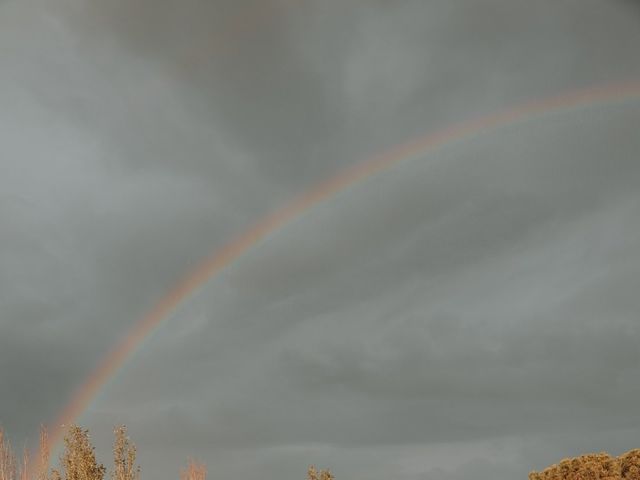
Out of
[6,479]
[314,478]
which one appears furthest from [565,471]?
[6,479]

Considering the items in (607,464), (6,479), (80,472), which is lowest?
(607,464)

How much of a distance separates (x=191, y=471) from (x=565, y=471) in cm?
3260

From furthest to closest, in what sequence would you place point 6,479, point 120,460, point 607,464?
point 6,479 < point 120,460 < point 607,464

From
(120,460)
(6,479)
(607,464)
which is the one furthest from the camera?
(6,479)

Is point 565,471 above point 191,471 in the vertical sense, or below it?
below

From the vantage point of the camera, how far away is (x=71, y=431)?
167ft

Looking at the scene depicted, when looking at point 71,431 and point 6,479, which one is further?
point 6,479

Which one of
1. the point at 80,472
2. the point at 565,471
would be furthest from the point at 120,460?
the point at 565,471

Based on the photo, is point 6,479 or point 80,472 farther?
point 6,479

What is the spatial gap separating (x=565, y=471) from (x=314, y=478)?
55.7ft

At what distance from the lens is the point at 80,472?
162ft

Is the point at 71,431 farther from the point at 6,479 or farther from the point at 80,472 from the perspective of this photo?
the point at 6,479

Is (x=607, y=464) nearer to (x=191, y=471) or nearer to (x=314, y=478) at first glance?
(x=314, y=478)

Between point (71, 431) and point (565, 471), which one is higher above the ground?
point (71, 431)
